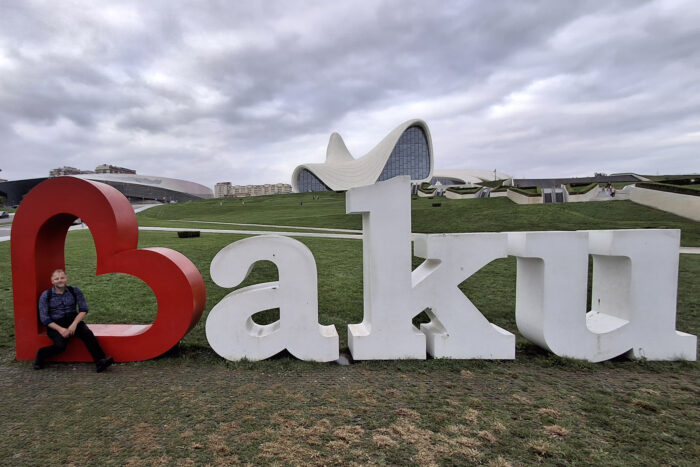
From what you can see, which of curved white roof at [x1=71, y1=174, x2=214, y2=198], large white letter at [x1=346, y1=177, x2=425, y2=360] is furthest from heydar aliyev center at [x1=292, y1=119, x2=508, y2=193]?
large white letter at [x1=346, y1=177, x2=425, y2=360]

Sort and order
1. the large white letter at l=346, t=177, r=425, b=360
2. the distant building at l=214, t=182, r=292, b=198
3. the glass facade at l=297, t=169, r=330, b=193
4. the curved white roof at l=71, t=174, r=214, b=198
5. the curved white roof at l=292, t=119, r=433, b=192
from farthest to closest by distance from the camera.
Result: the distant building at l=214, t=182, r=292, b=198 → the curved white roof at l=71, t=174, r=214, b=198 → the glass facade at l=297, t=169, r=330, b=193 → the curved white roof at l=292, t=119, r=433, b=192 → the large white letter at l=346, t=177, r=425, b=360

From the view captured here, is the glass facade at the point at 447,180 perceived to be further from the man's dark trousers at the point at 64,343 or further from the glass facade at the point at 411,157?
the man's dark trousers at the point at 64,343

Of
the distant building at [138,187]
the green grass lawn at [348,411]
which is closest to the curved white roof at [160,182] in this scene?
the distant building at [138,187]

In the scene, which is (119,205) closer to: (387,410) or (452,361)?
(387,410)

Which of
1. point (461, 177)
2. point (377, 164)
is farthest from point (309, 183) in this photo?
point (461, 177)

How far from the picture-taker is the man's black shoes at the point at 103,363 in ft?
13.4

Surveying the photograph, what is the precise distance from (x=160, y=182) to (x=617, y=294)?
324ft

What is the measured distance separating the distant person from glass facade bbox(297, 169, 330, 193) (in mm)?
69317

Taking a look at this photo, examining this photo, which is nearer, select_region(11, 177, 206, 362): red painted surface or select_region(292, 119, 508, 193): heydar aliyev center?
select_region(11, 177, 206, 362): red painted surface

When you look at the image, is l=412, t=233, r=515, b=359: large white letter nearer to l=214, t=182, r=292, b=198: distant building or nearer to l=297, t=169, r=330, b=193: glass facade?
l=297, t=169, r=330, b=193: glass facade

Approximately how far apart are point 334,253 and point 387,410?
7992mm

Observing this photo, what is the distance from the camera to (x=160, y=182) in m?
89.2

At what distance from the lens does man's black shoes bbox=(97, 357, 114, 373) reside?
4.07 metres

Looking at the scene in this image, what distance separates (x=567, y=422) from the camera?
2992mm
